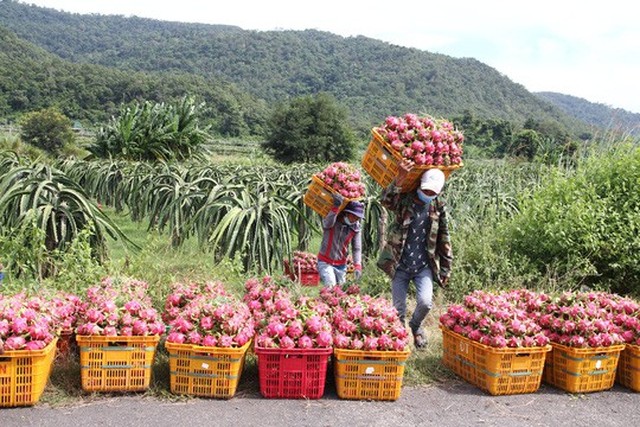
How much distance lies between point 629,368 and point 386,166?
2372mm

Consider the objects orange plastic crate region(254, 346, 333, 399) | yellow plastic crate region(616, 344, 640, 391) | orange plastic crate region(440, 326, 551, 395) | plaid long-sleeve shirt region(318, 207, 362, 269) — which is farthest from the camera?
plaid long-sleeve shirt region(318, 207, 362, 269)

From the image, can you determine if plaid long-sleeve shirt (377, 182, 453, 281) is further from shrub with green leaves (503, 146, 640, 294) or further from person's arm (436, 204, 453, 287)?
shrub with green leaves (503, 146, 640, 294)

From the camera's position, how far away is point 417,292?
17.8 ft

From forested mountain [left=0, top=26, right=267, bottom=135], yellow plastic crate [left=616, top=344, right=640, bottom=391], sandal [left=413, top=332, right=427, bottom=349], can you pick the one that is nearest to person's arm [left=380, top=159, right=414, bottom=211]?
sandal [left=413, top=332, right=427, bottom=349]

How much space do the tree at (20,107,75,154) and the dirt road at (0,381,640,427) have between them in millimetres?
33653

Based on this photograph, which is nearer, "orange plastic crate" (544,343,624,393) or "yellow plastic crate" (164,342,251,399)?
"yellow plastic crate" (164,342,251,399)

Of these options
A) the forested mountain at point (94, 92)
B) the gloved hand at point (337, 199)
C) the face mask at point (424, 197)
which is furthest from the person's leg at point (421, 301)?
the forested mountain at point (94, 92)

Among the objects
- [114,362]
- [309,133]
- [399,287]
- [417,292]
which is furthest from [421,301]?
[309,133]

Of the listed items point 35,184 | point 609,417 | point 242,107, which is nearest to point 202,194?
point 35,184

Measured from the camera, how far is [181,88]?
5916 centimetres

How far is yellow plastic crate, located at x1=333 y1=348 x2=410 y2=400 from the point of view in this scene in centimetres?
430

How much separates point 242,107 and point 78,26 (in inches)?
3327

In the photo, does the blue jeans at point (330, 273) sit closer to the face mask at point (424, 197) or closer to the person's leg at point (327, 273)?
the person's leg at point (327, 273)

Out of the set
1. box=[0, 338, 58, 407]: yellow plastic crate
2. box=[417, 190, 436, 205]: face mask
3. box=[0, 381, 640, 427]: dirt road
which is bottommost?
box=[0, 381, 640, 427]: dirt road
